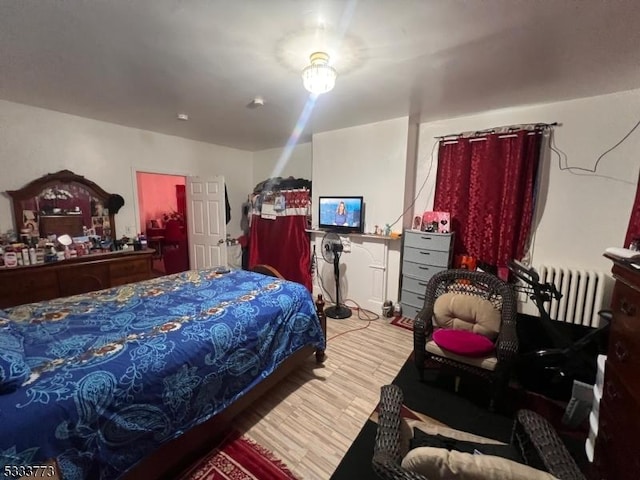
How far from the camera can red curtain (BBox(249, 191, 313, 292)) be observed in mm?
4141

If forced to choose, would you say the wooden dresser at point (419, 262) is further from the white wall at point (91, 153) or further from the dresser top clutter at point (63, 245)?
the white wall at point (91, 153)

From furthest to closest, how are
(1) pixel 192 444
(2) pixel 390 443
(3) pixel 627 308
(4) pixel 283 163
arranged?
1. (4) pixel 283 163
2. (1) pixel 192 444
3. (3) pixel 627 308
4. (2) pixel 390 443

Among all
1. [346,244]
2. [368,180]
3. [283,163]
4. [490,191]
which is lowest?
[346,244]

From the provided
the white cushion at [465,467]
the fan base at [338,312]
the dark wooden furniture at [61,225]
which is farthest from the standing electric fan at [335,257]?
the dark wooden furniture at [61,225]

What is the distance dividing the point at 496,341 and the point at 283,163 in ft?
13.3

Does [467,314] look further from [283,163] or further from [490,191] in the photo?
[283,163]

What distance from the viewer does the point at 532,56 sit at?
180 centimetres

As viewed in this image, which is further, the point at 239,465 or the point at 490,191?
the point at 490,191

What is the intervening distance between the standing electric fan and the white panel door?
1.64m

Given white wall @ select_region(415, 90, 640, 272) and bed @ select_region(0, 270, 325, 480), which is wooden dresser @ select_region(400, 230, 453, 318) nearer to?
white wall @ select_region(415, 90, 640, 272)

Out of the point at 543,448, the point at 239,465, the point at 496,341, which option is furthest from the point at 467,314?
the point at 239,465

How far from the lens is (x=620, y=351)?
1179mm

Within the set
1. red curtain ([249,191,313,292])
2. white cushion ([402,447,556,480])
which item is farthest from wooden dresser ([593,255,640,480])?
red curtain ([249,191,313,292])

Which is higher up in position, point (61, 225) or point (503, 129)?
point (503, 129)
